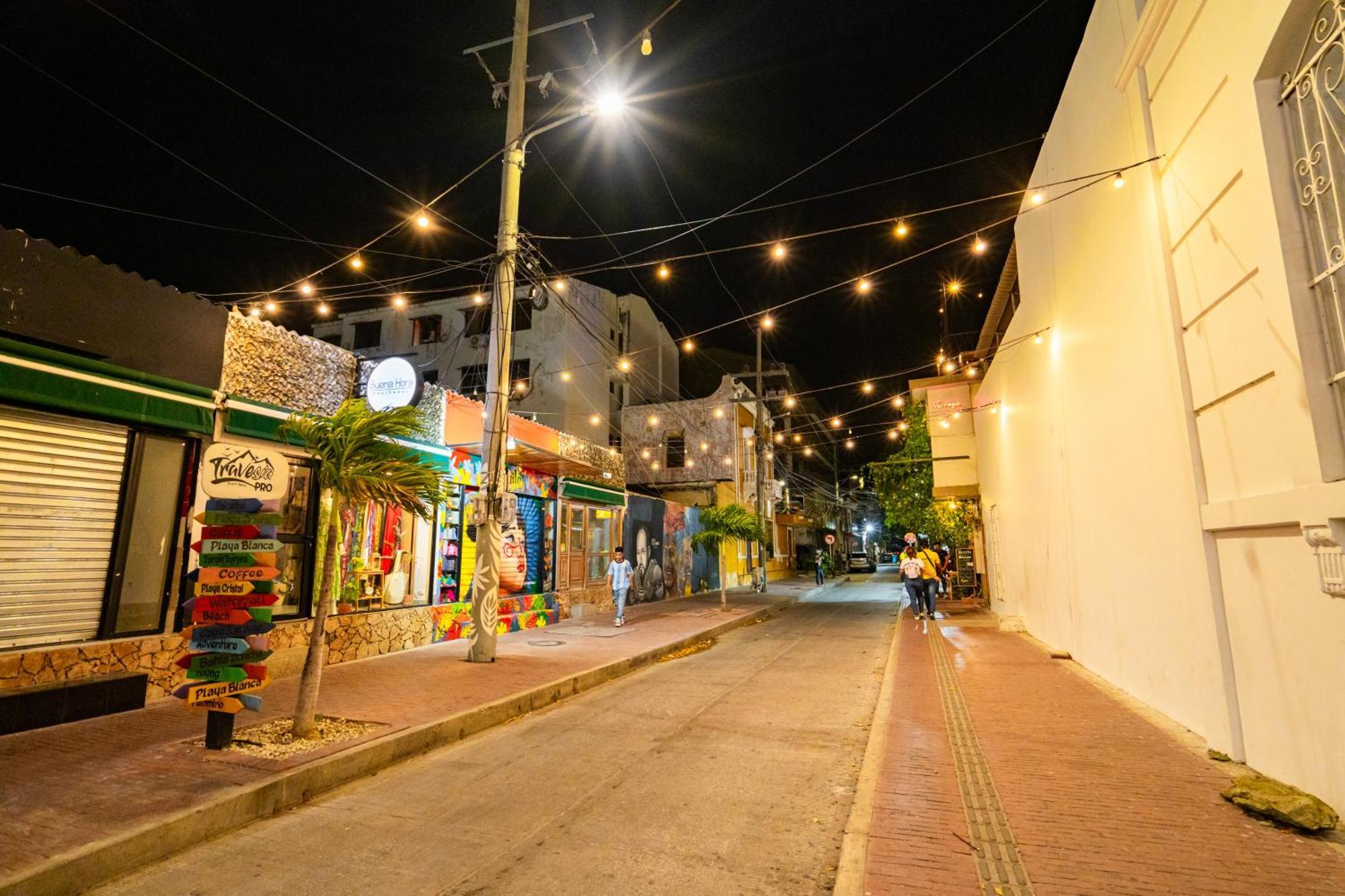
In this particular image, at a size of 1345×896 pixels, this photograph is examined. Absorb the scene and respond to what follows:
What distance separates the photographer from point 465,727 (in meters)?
6.77

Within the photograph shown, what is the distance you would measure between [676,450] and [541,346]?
9.09 m

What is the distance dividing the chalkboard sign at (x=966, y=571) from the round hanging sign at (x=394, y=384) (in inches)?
819

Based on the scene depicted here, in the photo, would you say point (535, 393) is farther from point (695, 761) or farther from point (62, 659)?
point (695, 761)

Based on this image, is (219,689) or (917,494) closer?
(219,689)

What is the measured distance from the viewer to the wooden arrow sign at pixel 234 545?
561 centimetres

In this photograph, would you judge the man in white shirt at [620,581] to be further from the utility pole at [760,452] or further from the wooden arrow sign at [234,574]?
the wooden arrow sign at [234,574]

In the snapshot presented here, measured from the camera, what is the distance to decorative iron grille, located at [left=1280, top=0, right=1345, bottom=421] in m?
3.78

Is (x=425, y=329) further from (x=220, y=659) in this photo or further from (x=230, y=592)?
(x=220, y=659)

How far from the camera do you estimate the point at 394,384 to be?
33.8 feet

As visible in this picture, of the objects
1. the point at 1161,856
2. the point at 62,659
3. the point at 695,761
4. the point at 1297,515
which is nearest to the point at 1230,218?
the point at 1297,515

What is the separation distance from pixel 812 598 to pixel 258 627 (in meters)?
22.9

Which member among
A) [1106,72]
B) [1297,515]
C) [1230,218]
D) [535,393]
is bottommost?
[1297,515]

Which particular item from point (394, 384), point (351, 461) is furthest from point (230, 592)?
point (394, 384)

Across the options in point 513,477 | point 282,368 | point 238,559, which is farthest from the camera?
point 513,477
